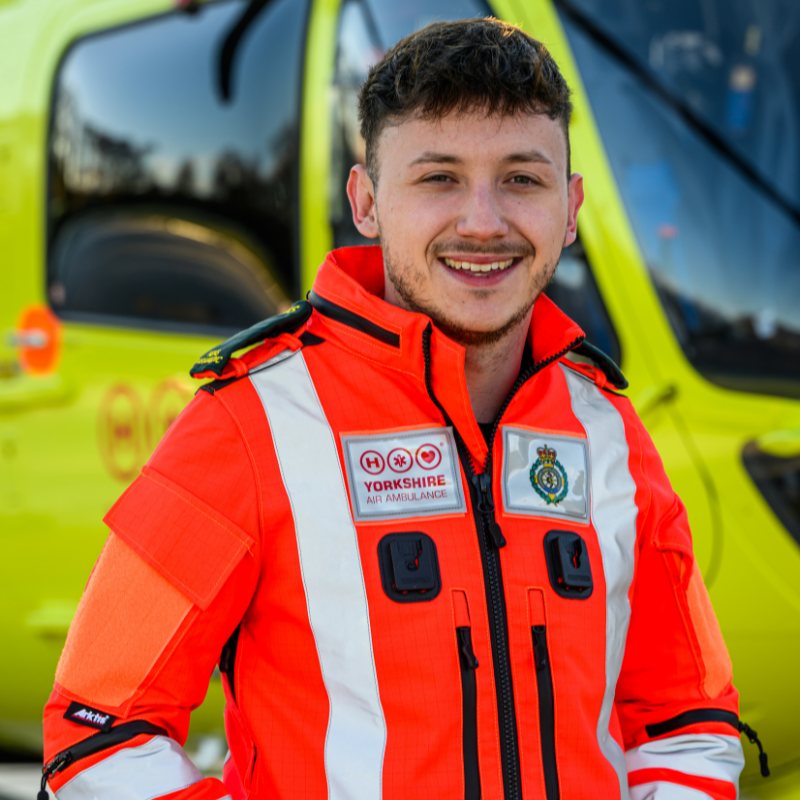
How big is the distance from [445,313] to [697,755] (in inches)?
28.1

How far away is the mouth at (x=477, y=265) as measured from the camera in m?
1.42

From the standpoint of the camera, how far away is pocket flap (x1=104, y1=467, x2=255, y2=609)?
1233mm

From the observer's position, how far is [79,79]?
3256 mm

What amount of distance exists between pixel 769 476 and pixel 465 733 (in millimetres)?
1246

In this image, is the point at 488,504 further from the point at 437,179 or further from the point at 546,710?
the point at 437,179

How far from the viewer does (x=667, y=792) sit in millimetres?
1439

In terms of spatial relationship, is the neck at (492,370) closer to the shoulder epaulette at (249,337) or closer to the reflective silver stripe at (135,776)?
the shoulder epaulette at (249,337)

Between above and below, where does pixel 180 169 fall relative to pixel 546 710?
above

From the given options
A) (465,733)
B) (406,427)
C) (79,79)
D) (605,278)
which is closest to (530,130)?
(406,427)

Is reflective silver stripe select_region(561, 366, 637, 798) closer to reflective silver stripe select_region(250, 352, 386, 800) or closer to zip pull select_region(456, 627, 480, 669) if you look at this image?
zip pull select_region(456, 627, 480, 669)

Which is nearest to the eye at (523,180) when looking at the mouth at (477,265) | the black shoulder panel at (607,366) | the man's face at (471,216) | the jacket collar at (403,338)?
the man's face at (471,216)

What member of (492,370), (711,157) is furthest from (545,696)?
(711,157)

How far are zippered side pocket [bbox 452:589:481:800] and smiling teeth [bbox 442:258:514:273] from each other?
44 centimetres

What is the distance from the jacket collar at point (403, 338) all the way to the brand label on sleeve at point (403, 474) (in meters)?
0.04
